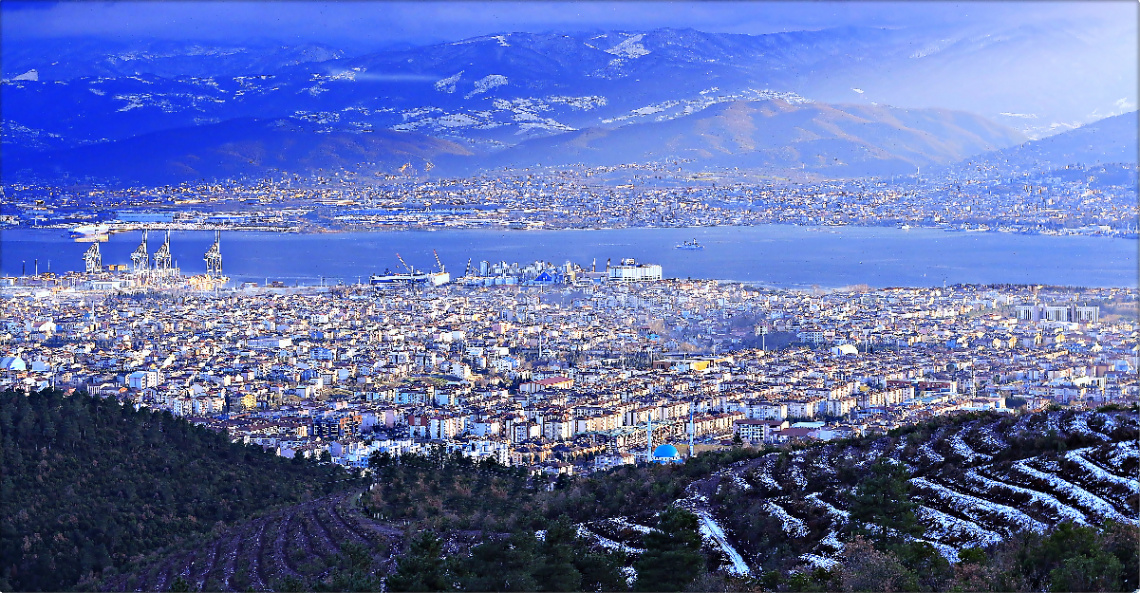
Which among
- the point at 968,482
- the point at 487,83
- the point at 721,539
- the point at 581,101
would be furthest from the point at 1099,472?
the point at 581,101

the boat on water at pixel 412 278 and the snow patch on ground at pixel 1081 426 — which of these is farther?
the boat on water at pixel 412 278

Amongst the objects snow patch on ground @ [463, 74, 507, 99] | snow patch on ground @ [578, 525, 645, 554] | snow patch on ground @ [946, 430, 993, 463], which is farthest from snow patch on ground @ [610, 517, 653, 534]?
snow patch on ground @ [463, 74, 507, 99]

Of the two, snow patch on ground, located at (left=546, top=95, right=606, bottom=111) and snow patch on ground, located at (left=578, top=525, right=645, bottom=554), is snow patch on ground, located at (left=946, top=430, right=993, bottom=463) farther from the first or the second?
snow patch on ground, located at (left=546, top=95, right=606, bottom=111)

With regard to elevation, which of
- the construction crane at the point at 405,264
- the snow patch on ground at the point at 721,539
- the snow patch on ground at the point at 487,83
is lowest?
the snow patch on ground at the point at 721,539

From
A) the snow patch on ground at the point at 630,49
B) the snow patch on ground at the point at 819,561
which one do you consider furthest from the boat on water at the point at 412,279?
→ the snow patch on ground at the point at 630,49

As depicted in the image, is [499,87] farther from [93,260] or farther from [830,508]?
[830,508]

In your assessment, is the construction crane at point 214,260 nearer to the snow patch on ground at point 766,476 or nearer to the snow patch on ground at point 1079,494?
the snow patch on ground at point 766,476
